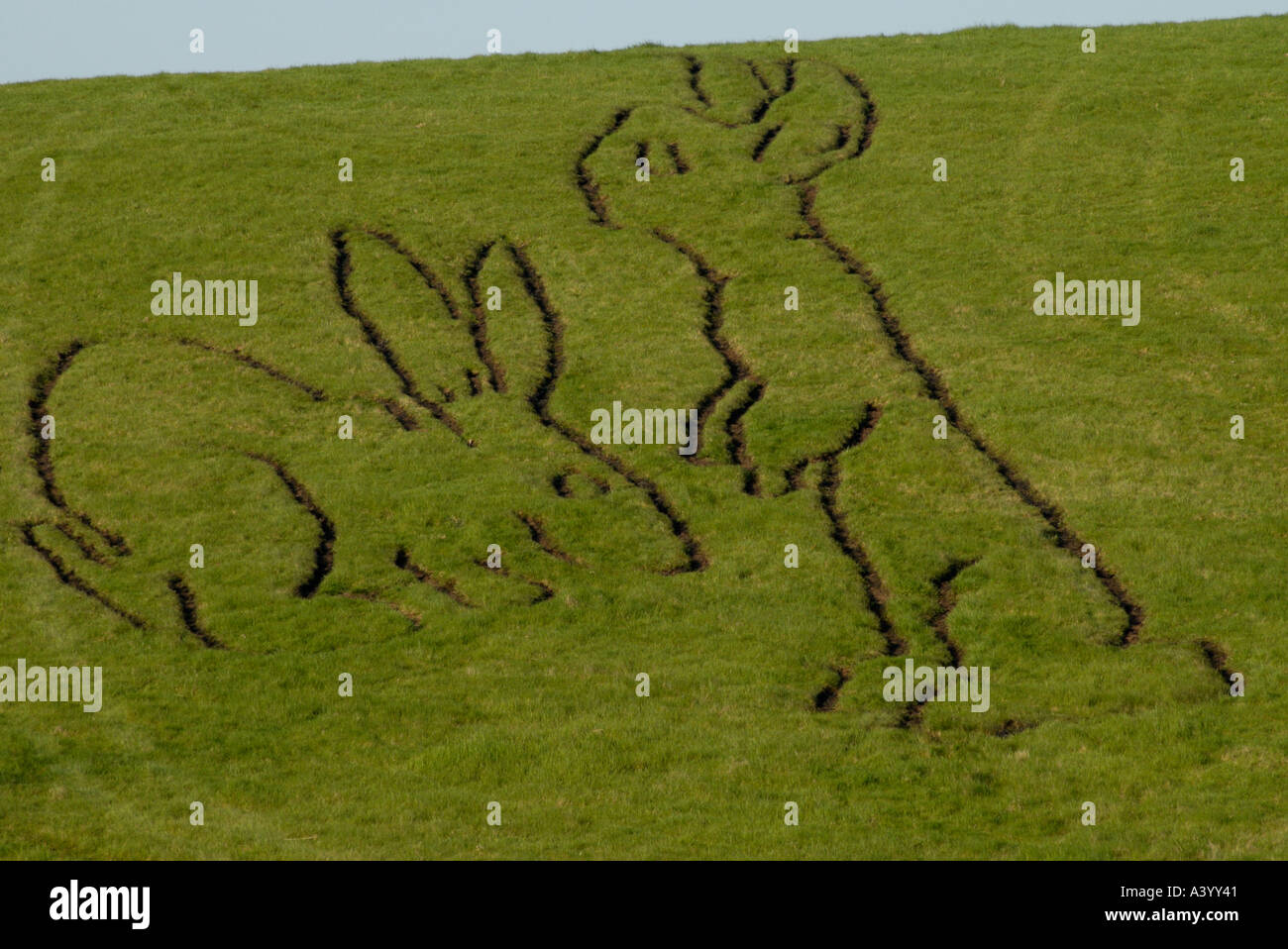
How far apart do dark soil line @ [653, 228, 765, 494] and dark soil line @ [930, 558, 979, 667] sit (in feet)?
24.1

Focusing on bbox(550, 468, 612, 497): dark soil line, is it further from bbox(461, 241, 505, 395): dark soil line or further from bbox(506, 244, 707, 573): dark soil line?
bbox(461, 241, 505, 395): dark soil line

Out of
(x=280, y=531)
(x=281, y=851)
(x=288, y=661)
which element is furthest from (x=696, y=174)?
(x=281, y=851)

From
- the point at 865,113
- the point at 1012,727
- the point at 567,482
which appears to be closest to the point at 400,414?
the point at 567,482

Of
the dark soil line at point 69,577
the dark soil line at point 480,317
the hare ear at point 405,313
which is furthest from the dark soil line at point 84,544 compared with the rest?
the dark soil line at point 480,317

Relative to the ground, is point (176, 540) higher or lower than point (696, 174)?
lower

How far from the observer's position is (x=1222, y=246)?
5709 cm

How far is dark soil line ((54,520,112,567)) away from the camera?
3912cm

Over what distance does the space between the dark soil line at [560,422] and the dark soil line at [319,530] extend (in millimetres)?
8809

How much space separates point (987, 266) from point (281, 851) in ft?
140

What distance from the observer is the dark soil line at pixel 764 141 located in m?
69.3

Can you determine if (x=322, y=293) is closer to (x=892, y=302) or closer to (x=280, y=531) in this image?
(x=280, y=531)

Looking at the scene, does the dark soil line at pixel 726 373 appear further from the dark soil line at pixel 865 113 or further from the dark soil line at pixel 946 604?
the dark soil line at pixel 865 113
